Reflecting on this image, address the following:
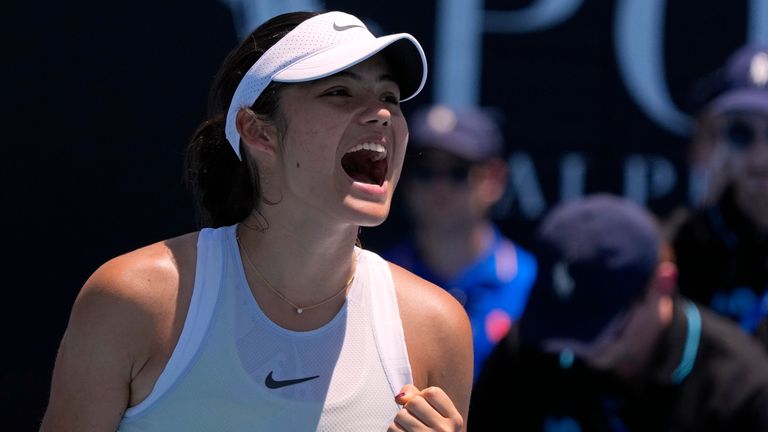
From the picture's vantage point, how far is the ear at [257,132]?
240 centimetres

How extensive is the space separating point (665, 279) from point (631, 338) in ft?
0.55

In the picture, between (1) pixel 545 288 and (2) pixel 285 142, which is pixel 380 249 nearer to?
(1) pixel 545 288

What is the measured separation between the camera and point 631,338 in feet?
10.4

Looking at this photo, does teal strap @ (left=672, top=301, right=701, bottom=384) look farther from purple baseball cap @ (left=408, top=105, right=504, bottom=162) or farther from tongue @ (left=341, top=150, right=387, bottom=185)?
purple baseball cap @ (left=408, top=105, right=504, bottom=162)

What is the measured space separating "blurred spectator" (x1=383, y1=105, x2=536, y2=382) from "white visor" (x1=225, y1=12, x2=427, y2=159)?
1.79 meters

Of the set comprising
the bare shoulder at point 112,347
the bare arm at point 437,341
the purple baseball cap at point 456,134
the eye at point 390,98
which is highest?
the eye at point 390,98

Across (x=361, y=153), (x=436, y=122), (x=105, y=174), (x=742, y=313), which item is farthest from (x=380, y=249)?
(x=361, y=153)

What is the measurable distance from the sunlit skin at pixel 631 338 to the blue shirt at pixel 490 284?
2.53 ft

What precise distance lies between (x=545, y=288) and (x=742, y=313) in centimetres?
78

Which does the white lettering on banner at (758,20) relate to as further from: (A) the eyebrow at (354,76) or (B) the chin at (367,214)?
(B) the chin at (367,214)

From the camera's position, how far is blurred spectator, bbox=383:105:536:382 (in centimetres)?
421

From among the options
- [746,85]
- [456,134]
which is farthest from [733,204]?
[456,134]

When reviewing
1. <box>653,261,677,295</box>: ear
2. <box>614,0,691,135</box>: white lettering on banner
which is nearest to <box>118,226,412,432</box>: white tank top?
<box>653,261,677,295</box>: ear

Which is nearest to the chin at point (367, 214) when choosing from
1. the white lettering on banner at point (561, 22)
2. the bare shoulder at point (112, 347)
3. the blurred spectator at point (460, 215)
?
the bare shoulder at point (112, 347)
